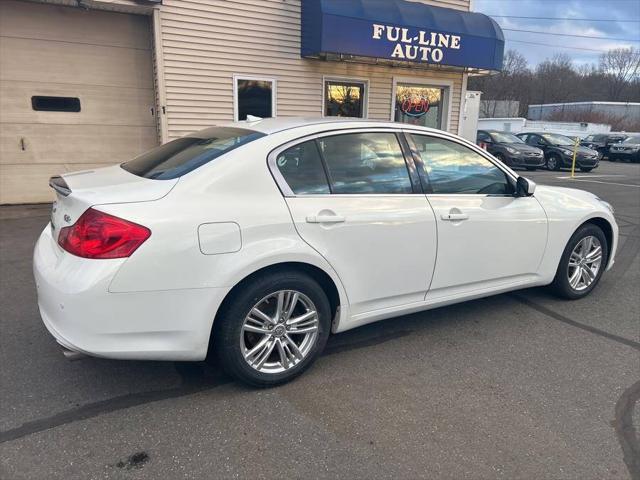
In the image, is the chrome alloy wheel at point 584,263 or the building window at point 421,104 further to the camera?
the building window at point 421,104

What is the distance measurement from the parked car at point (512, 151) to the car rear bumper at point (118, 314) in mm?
17024

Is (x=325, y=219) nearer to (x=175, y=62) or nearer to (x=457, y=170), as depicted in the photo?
(x=457, y=170)

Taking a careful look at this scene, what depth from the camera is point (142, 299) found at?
2.54 meters

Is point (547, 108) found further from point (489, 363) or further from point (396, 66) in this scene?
point (489, 363)

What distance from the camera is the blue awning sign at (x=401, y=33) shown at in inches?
348

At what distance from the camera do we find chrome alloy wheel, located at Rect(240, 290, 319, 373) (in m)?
2.90

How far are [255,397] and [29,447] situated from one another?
3.79 ft

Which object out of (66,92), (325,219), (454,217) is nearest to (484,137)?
(66,92)

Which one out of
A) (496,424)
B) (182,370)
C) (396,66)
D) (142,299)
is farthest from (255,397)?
(396,66)

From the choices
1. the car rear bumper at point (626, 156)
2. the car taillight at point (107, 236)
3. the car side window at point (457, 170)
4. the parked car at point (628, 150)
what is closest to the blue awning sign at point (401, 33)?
the car side window at point (457, 170)

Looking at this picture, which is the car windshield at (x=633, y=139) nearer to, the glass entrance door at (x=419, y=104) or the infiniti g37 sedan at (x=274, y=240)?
the glass entrance door at (x=419, y=104)

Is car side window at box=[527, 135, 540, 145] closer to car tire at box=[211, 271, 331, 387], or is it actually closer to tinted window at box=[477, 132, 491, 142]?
tinted window at box=[477, 132, 491, 142]

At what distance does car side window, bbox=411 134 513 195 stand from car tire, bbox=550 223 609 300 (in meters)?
0.95

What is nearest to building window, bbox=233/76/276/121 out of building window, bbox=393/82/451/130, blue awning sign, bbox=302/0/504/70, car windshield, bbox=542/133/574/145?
blue awning sign, bbox=302/0/504/70
